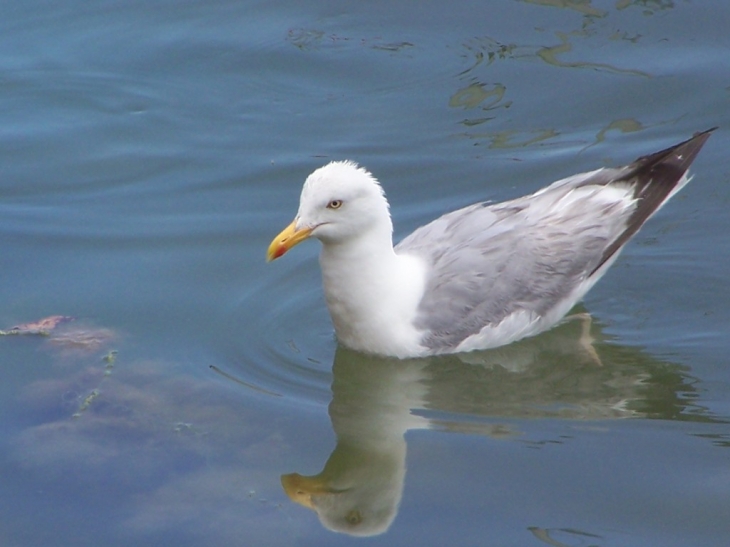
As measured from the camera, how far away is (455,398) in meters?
7.04

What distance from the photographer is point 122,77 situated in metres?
10.7

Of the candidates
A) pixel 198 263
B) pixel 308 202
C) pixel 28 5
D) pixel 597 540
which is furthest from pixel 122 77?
pixel 597 540

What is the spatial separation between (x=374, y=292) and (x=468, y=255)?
0.64 meters

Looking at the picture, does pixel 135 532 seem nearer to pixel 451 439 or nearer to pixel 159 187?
pixel 451 439

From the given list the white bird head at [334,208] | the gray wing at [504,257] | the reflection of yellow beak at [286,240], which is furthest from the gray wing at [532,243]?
the reflection of yellow beak at [286,240]

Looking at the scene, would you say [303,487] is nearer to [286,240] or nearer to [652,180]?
[286,240]

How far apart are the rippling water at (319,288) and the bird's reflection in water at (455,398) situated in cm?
2

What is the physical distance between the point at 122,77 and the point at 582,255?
4.91 meters

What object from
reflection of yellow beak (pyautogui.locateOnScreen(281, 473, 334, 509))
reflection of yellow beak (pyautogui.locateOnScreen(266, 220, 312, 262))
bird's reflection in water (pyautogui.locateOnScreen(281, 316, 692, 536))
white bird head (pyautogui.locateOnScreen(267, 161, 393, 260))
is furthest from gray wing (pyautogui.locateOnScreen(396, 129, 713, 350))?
reflection of yellow beak (pyautogui.locateOnScreen(281, 473, 334, 509))

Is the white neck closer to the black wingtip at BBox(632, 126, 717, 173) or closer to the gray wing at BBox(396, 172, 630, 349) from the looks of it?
the gray wing at BBox(396, 172, 630, 349)

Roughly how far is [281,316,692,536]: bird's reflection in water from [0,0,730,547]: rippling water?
0.7 inches

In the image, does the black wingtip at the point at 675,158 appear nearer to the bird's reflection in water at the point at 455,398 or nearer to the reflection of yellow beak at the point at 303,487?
the bird's reflection in water at the point at 455,398

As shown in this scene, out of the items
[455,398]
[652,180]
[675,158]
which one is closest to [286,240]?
[455,398]

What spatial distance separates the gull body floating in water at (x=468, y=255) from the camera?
6.97 metres
